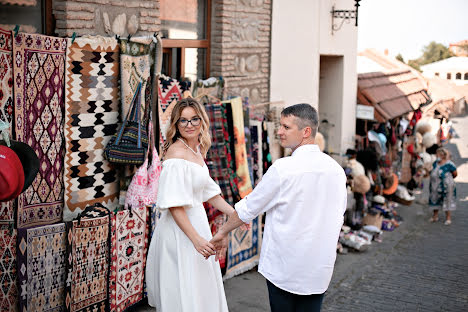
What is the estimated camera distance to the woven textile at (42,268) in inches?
211

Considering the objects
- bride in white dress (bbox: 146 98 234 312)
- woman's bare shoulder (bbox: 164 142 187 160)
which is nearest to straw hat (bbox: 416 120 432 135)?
bride in white dress (bbox: 146 98 234 312)

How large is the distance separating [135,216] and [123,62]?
1563 mm

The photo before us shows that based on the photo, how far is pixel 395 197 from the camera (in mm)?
13742

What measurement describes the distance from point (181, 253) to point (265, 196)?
0.84m

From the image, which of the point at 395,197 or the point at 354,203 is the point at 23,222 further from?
the point at 395,197

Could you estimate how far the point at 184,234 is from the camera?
14.7 ft

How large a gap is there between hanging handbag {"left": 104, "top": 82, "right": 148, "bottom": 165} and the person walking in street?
25.7ft

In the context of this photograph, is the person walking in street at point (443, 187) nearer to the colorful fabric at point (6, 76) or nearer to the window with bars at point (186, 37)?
the window with bars at point (186, 37)

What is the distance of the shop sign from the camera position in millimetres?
12445

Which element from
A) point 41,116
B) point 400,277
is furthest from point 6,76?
point 400,277

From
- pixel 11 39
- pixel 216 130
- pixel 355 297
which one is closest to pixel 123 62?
pixel 11 39

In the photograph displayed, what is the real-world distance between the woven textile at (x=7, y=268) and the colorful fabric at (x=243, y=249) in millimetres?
3122

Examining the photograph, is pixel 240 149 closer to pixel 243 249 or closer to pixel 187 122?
pixel 243 249

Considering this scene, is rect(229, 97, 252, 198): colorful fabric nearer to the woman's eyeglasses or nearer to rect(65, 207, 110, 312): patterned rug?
rect(65, 207, 110, 312): patterned rug
